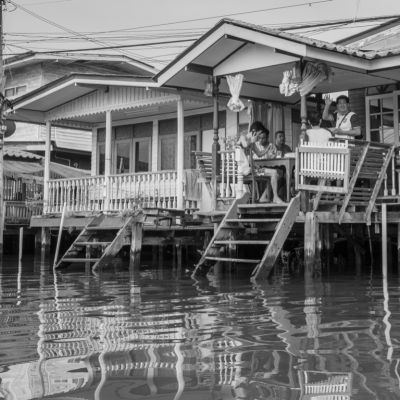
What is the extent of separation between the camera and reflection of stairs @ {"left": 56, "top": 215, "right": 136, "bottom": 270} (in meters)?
13.8

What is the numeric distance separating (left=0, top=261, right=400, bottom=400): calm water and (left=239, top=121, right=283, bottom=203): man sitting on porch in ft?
10.5

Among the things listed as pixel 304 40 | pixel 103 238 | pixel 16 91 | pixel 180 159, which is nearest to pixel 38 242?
pixel 103 238

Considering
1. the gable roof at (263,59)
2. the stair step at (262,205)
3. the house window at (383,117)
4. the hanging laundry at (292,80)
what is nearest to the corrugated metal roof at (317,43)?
the gable roof at (263,59)

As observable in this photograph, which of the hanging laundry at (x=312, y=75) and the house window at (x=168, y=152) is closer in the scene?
the hanging laundry at (x=312, y=75)

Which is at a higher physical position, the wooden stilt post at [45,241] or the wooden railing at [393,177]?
the wooden railing at [393,177]

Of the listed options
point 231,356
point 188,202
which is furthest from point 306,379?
point 188,202

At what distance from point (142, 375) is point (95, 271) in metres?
9.29

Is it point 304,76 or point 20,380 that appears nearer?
point 20,380

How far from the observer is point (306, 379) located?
4.12m

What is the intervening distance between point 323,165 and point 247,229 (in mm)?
1981

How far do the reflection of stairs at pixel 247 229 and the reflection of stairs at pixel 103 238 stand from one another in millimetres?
2722

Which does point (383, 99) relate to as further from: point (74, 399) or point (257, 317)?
point (74, 399)

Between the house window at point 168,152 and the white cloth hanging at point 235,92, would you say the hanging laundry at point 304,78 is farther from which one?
the house window at point 168,152

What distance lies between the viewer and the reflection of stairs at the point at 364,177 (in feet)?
37.1
